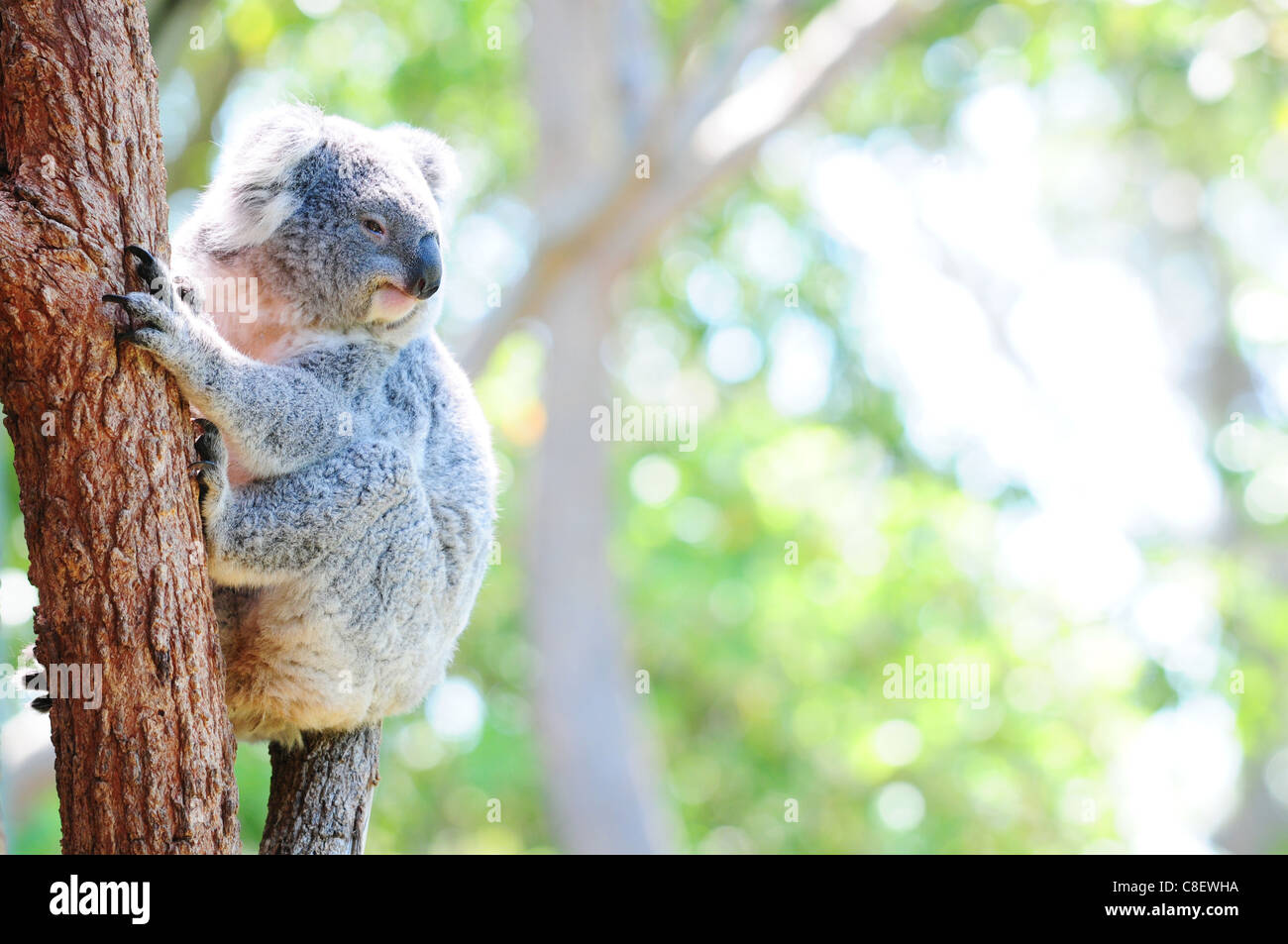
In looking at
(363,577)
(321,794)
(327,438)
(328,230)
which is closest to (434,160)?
(328,230)

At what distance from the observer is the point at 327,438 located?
3.55m

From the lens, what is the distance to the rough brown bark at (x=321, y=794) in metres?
3.87

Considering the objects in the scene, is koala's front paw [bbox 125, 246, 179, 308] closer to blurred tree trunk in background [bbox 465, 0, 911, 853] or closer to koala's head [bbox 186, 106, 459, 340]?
koala's head [bbox 186, 106, 459, 340]

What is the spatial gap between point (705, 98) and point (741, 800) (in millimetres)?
7656

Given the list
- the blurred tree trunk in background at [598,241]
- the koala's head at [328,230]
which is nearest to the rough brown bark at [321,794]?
the koala's head at [328,230]

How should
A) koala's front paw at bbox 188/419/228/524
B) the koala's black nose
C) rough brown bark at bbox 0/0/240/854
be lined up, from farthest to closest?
the koala's black nose < koala's front paw at bbox 188/419/228/524 < rough brown bark at bbox 0/0/240/854

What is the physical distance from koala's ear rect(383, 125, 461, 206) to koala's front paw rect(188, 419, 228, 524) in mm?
1424

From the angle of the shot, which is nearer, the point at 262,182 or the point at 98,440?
the point at 98,440

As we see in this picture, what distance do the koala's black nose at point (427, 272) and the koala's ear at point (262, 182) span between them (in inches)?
17.0

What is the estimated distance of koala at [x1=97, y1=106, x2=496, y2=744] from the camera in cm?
346

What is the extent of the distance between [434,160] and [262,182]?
744 millimetres

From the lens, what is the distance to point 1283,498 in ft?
53.2

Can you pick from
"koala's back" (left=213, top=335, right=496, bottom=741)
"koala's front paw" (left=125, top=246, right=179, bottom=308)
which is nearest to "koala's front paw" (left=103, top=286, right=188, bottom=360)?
"koala's front paw" (left=125, top=246, right=179, bottom=308)

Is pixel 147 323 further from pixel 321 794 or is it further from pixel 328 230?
pixel 321 794
